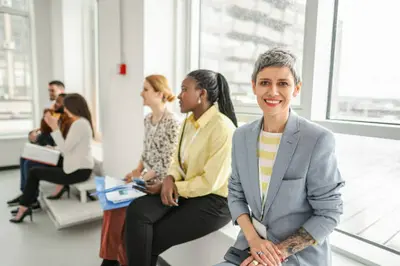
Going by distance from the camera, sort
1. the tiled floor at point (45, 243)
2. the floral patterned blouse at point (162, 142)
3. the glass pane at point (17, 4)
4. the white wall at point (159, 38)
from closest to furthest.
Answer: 1. the floral patterned blouse at point (162, 142)
2. the tiled floor at point (45, 243)
3. the white wall at point (159, 38)
4. the glass pane at point (17, 4)

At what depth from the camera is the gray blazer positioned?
1135 mm

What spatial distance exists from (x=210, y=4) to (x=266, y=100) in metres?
1.73

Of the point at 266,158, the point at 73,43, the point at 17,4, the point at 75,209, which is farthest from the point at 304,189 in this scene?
the point at 17,4

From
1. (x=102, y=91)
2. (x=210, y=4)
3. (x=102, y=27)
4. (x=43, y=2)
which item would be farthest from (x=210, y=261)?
(x=43, y=2)

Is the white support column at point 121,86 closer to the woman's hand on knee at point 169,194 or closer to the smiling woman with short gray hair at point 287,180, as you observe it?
the woman's hand on knee at point 169,194

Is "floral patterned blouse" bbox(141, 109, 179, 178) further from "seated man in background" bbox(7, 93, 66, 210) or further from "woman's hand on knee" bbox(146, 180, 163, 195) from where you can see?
"seated man in background" bbox(7, 93, 66, 210)

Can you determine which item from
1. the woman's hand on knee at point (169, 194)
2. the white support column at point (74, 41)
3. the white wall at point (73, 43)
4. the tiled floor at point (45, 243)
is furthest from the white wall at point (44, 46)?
the woman's hand on knee at point (169, 194)

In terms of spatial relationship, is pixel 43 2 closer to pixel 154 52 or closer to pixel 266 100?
pixel 154 52

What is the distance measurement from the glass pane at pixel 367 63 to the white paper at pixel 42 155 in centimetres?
277

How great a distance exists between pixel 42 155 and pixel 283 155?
2.92 meters

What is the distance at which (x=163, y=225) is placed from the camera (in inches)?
67.4

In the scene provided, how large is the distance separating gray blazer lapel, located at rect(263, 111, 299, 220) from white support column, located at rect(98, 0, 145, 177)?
177 cm

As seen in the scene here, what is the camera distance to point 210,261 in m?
1.94

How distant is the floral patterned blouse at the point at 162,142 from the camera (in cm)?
229
